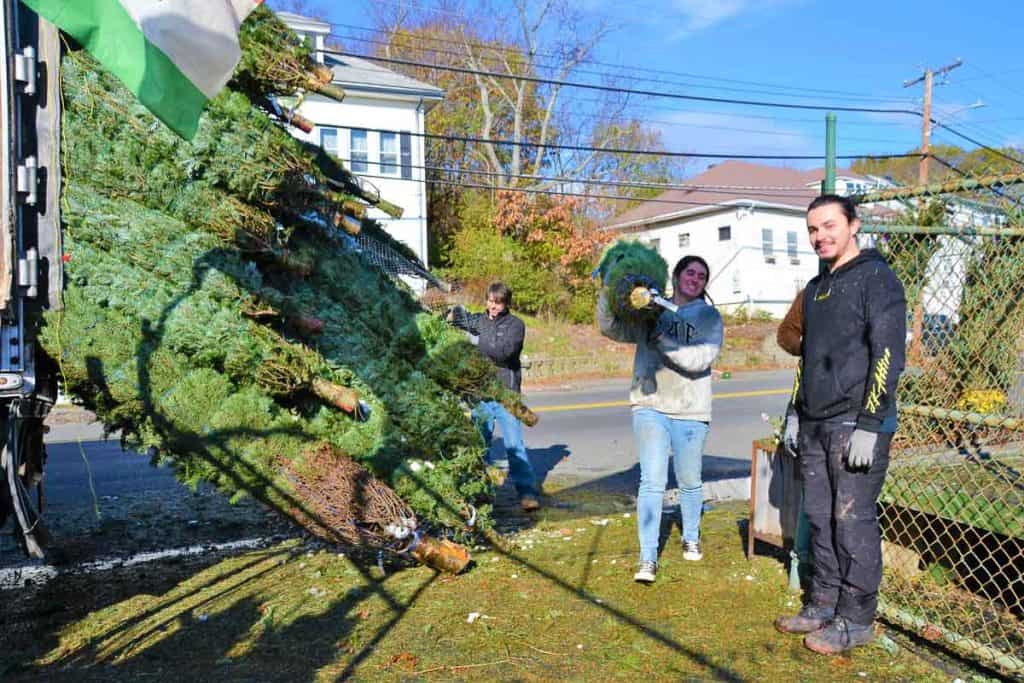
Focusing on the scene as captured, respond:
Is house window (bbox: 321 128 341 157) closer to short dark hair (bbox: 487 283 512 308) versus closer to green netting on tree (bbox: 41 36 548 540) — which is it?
short dark hair (bbox: 487 283 512 308)

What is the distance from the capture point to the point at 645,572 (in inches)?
185

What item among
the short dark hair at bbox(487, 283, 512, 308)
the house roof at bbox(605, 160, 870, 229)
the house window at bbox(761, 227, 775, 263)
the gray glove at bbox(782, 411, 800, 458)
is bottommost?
the gray glove at bbox(782, 411, 800, 458)

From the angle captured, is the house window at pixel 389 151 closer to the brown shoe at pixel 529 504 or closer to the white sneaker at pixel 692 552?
the brown shoe at pixel 529 504

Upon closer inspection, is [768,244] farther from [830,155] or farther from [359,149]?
[830,155]

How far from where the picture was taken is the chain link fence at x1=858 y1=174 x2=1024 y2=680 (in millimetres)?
4023

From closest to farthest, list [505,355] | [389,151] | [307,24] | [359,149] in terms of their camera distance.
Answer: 1. [505,355]
2. [307,24]
3. [359,149]
4. [389,151]

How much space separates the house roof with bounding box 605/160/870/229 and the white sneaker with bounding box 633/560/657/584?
1132 inches

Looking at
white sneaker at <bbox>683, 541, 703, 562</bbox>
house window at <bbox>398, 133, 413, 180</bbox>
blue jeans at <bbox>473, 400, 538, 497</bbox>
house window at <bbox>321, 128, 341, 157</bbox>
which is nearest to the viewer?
white sneaker at <bbox>683, 541, 703, 562</bbox>

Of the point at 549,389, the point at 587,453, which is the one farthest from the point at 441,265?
the point at 587,453

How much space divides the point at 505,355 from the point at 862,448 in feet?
12.5

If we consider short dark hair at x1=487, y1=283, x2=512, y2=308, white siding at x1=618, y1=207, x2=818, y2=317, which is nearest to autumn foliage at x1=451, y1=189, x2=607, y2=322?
white siding at x1=618, y1=207, x2=818, y2=317

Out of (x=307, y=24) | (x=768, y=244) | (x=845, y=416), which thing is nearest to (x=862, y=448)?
(x=845, y=416)

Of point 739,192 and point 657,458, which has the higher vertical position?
point 739,192

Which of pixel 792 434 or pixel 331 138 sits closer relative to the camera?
pixel 792 434
